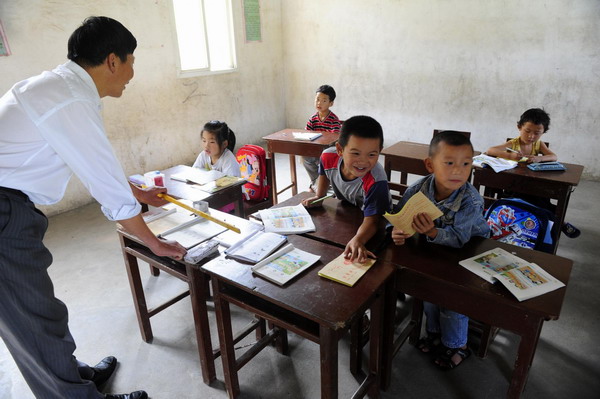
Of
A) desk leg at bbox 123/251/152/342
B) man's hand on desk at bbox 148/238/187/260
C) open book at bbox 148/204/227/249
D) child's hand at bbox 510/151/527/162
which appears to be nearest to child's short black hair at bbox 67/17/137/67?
man's hand on desk at bbox 148/238/187/260

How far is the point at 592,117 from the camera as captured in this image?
14.9ft

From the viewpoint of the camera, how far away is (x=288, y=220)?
197 cm

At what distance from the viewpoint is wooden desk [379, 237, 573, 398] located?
4.32 ft

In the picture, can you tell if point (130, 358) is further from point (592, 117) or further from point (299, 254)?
point (592, 117)

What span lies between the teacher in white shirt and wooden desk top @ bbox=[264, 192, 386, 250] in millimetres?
772

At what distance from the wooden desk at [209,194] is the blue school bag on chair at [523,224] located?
65.1 inches

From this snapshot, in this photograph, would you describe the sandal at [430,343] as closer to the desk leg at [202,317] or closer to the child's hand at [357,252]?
the child's hand at [357,252]

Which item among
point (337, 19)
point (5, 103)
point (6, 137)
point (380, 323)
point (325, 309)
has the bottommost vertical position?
point (380, 323)

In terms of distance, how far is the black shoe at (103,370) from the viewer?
1.97 meters

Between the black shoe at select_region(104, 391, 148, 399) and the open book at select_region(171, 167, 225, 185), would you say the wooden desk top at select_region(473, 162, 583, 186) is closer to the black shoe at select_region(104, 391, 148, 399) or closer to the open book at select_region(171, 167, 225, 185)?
the open book at select_region(171, 167, 225, 185)

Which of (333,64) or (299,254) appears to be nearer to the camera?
(299,254)

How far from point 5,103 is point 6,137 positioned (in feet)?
0.40

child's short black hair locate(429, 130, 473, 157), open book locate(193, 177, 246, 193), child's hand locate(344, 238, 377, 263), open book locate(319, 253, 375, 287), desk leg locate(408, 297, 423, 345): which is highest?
child's short black hair locate(429, 130, 473, 157)

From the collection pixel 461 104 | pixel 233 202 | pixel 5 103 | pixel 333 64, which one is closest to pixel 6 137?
pixel 5 103
